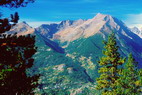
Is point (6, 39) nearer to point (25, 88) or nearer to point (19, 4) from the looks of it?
point (19, 4)

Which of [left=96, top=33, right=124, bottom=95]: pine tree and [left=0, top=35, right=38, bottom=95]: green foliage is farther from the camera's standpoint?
[left=96, top=33, right=124, bottom=95]: pine tree

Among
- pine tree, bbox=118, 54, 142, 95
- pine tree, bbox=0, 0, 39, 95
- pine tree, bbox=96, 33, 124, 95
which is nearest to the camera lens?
pine tree, bbox=0, 0, 39, 95

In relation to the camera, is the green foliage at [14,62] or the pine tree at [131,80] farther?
the pine tree at [131,80]

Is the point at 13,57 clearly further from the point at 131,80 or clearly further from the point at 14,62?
the point at 131,80

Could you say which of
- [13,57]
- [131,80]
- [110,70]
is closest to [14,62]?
[13,57]

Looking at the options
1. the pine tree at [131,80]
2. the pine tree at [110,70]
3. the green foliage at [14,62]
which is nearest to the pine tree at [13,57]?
the green foliage at [14,62]

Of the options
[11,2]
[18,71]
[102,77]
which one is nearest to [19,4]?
[11,2]

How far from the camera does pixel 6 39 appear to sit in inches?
782

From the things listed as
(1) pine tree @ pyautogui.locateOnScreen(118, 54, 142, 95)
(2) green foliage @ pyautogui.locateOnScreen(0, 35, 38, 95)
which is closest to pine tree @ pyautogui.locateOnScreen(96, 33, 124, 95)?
(1) pine tree @ pyautogui.locateOnScreen(118, 54, 142, 95)

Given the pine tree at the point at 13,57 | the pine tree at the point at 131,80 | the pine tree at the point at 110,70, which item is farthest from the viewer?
the pine tree at the point at 131,80

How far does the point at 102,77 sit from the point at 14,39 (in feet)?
107

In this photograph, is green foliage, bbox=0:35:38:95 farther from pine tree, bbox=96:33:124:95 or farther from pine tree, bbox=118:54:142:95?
pine tree, bbox=118:54:142:95

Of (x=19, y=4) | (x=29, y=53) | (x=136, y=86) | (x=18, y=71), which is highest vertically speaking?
(x=19, y=4)

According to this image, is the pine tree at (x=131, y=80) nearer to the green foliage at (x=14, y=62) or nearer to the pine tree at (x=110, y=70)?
the pine tree at (x=110, y=70)
